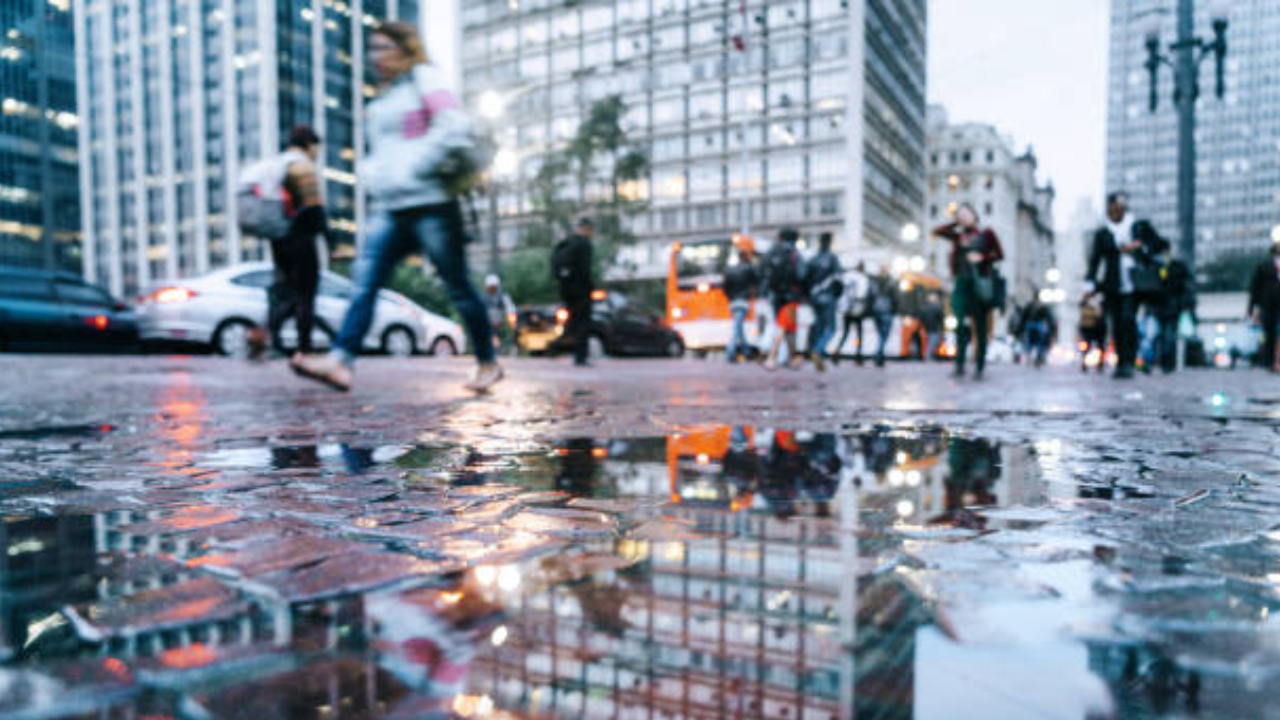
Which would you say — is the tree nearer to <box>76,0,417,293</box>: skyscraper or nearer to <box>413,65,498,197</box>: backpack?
<box>413,65,498,197</box>: backpack

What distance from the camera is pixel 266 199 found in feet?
23.1

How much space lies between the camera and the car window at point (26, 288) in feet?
44.6

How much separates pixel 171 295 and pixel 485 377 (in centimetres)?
965

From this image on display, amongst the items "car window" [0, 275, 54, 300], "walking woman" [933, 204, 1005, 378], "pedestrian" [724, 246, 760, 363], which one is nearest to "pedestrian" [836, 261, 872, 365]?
"pedestrian" [724, 246, 760, 363]

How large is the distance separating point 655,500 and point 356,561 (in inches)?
31.8

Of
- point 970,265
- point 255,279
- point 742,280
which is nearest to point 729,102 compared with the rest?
point 742,280

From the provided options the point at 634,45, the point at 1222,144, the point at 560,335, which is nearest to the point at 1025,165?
the point at 1222,144

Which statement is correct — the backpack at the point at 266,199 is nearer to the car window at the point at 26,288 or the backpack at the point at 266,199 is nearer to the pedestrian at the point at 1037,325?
the car window at the point at 26,288

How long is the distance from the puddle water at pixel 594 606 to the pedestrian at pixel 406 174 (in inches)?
125

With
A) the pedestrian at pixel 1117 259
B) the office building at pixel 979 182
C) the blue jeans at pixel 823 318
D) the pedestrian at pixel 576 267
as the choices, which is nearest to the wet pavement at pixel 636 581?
the pedestrian at pixel 1117 259

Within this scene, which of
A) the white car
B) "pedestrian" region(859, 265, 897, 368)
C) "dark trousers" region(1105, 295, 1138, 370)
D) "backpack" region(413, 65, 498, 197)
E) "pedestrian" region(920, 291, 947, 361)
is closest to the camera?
"backpack" region(413, 65, 498, 197)

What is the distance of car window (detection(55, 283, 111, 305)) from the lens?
14.2 m

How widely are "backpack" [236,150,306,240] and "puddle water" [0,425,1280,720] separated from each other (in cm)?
525

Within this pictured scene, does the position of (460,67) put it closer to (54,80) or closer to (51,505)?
(54,80)
